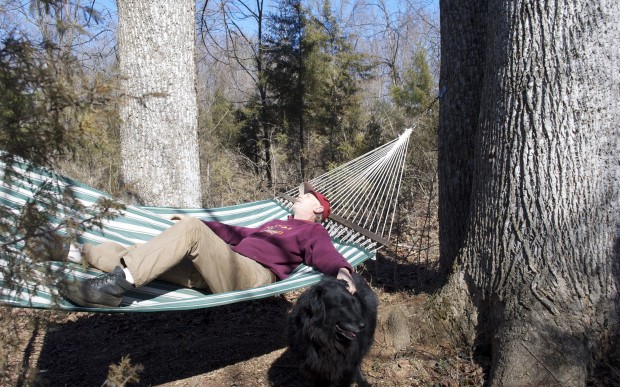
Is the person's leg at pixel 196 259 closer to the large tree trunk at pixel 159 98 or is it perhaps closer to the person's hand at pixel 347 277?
the person's hand at pixel 347 277

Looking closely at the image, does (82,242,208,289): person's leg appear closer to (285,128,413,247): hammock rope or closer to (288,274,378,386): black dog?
(288,274,378,386): black dog

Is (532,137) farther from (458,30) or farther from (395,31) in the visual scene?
(395,31)

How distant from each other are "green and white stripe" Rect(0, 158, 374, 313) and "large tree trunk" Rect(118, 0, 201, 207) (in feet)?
1.24

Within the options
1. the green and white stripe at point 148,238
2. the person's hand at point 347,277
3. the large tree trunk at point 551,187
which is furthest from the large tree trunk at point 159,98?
the large tree trunk at point 551,187

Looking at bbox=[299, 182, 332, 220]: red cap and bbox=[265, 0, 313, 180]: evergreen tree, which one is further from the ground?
bbox=[265, 0, 313, 180]: evergreen tree

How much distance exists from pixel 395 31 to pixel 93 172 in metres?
7.45

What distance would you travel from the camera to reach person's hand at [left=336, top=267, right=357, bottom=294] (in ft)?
7.89

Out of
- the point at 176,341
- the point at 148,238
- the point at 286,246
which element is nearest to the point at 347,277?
the point at 286,246

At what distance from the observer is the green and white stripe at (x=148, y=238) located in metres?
2.05

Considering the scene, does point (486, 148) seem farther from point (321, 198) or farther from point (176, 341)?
point (176, 341)

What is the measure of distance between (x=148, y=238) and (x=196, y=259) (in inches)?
20.7

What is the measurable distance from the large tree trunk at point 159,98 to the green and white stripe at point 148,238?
1.24ft

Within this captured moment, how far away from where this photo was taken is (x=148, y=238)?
2.99 metres

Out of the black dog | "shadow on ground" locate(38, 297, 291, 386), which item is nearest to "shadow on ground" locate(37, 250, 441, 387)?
"shadow on ground" locate(38, 297, 291, 386)
